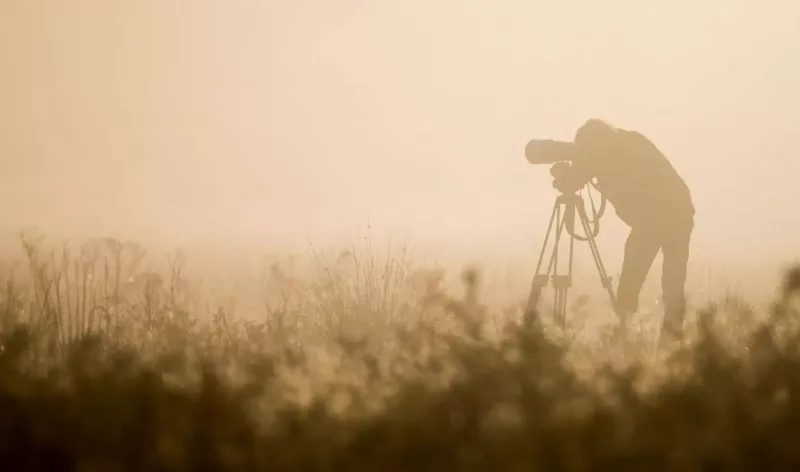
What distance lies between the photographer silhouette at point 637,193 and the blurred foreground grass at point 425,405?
261 centimetres

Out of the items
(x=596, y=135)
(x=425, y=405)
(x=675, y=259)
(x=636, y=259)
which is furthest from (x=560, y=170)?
(x=425, y=405)

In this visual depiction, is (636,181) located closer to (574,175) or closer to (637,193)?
(637,193)

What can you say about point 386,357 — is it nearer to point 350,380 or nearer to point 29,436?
point 350,380

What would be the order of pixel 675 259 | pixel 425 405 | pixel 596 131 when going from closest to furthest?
pixel 425 405, pixel 596 131, pixel 675 259

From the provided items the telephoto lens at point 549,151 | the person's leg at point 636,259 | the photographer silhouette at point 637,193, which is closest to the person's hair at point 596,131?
the photographer silhouette at point 637,193

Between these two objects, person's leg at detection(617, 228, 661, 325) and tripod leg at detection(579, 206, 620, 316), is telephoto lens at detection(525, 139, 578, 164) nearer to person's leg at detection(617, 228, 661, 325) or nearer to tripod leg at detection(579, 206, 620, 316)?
tripod leg at detection(579, 206, 620, 316)

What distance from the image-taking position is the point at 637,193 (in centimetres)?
519

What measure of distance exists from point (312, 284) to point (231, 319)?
716mm

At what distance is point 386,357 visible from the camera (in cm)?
231

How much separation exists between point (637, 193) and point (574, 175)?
1.67 ft

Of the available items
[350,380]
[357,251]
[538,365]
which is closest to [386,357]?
[350,380]

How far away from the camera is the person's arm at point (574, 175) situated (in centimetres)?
507

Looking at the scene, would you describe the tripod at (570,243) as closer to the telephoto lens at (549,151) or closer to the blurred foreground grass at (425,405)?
the telephoto lens at (549,151)

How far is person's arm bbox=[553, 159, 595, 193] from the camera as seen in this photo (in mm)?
5070
